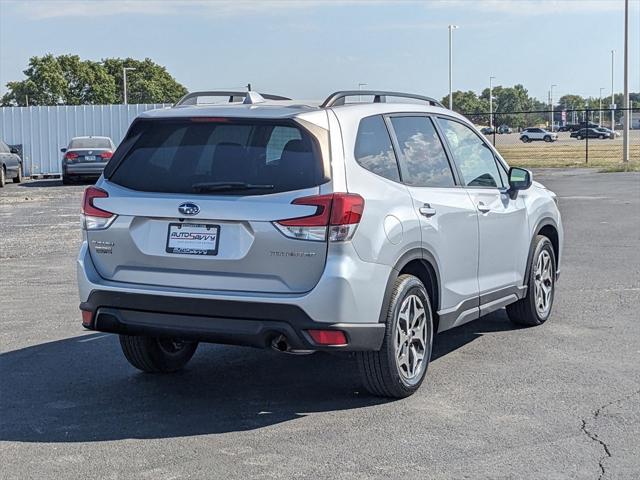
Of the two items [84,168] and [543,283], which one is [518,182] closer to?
[543,283]

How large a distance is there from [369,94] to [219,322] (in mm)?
1911

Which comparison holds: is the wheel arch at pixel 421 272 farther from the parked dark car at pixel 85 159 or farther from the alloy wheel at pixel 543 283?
the parked dark car at pixel 85 159

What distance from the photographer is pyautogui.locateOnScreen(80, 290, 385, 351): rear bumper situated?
18.3 feet

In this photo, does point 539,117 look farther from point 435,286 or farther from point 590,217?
point 435,286

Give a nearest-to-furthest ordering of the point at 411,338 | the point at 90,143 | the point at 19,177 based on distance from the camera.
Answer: the point at 411,338
the point at 90,143
the point at 19,177

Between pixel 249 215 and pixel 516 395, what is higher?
pixel 249 215

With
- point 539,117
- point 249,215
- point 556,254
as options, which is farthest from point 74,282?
point 539,117

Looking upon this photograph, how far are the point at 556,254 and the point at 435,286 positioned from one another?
264 centimetres

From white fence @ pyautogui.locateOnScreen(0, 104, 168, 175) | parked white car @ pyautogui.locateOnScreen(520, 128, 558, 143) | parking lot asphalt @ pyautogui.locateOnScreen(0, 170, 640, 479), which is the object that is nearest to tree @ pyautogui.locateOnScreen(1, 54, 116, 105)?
parked white car @ pyautogui.locateOnScreen(520, 128, 558, 143)

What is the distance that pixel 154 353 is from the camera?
6.85 metres

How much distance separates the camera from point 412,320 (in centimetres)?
630

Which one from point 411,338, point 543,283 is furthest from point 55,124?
point 411,338

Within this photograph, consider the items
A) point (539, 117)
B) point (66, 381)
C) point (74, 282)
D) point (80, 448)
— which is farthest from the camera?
point (539, 117)

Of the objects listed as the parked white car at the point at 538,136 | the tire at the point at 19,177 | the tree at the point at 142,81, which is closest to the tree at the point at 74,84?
the tree at the point at 142,81
